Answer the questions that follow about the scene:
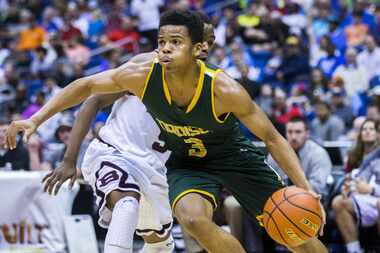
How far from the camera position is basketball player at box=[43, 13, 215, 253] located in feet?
18.6

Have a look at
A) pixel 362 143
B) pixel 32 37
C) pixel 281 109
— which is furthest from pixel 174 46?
pixel 32 37

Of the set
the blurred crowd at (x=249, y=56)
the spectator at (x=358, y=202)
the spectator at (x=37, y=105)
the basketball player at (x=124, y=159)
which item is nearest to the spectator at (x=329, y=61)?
the blurred crowd at (x=249, y=56)

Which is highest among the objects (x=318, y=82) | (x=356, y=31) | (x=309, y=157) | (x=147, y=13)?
(x=147, y=13)

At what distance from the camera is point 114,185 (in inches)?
217

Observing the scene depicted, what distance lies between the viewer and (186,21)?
5.17 meters

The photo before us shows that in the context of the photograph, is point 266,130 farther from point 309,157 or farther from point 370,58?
point 370,58

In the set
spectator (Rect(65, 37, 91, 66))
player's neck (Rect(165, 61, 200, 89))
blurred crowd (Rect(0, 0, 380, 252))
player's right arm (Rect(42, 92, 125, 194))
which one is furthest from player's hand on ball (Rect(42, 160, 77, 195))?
spectator (Rect(65, 37, 91, 66))

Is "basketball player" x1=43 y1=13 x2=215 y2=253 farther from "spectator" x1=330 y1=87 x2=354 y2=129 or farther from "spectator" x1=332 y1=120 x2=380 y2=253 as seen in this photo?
"spectator" x1=330 y1=87 x2=354 y2=129

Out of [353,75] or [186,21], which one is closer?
[186,21]

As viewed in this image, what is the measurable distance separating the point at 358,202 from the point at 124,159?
303 centimetres

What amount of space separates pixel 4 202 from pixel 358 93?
219 inches

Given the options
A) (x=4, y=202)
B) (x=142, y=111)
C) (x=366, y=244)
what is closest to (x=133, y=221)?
(x=142, y=111)

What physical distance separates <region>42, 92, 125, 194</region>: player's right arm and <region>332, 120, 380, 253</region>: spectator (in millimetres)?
3113

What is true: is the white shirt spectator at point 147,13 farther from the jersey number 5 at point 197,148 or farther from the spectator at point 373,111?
the jersey number 5 at point 197,148
